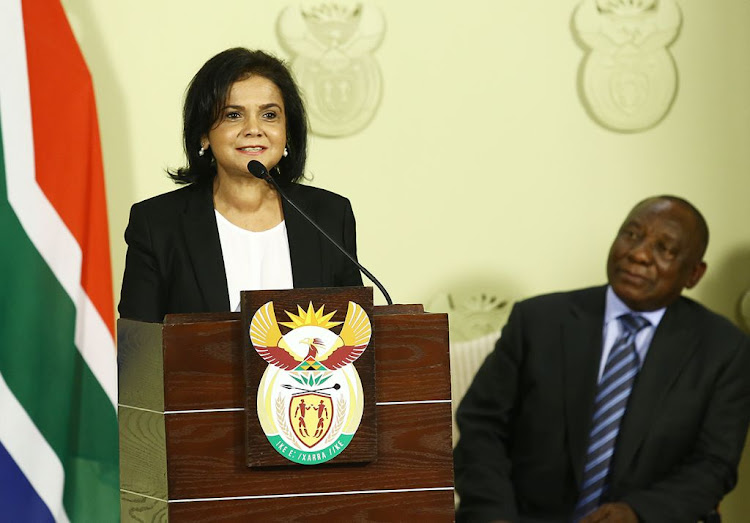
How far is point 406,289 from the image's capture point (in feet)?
12.4

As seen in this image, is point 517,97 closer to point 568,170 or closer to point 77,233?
point 568,170

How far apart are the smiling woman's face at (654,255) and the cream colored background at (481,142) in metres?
0.66

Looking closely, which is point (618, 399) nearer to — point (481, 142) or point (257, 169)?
point (481, 142)

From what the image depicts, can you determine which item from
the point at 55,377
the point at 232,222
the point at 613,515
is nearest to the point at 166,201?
the point at 232,222

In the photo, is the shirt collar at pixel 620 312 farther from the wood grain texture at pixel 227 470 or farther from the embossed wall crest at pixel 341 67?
the wood grain texture at pixel 227 470

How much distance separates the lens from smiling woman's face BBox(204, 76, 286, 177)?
2096 mm

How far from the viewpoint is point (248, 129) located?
2.10 meters

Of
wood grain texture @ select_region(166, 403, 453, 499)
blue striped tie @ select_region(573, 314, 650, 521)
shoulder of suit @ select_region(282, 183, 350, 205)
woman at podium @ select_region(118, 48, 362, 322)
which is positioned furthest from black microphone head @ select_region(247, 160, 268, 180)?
blue striped tie @ select_region(573, 314, 650, 521)

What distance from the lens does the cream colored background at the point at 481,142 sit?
3668 millimetres

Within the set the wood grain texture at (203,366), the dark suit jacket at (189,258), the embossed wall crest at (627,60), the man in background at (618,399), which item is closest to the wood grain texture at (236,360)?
the wood grain texture at (203,366)

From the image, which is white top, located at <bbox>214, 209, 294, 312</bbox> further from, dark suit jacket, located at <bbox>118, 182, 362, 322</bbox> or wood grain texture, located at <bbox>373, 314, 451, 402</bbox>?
wood grain texture, located at <bbox>373, 314, 451, 402</bbox>

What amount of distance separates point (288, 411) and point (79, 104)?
167 centimetres

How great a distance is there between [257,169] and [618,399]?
151cm

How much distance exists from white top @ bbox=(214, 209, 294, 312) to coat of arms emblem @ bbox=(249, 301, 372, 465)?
1.26ft
